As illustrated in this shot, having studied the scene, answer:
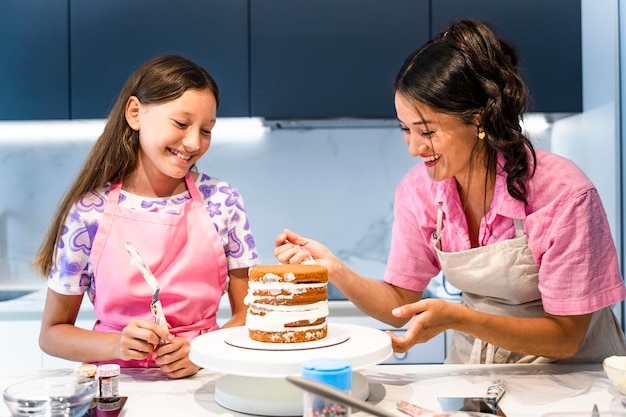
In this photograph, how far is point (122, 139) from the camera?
1.60 metres

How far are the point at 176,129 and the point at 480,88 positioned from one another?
678 millimetres

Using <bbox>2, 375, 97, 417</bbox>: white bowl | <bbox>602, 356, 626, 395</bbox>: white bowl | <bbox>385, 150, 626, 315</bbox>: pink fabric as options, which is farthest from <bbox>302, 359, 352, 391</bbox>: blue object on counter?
<bbox>385, 150, 626, 315</bbox>: pink fabric

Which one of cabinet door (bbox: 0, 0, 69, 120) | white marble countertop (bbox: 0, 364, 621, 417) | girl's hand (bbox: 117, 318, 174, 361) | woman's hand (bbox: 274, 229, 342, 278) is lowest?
white marble countertop (bbox: 0, 364, 621, 417)

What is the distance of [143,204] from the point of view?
159 centimetres

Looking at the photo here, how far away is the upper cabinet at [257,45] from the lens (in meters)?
2.75

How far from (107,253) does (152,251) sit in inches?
3.9

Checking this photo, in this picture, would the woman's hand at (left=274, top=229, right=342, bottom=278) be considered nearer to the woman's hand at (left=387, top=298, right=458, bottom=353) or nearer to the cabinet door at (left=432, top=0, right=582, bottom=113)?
the woman's hand at (left=387, top=298, right=458, bottom=353)

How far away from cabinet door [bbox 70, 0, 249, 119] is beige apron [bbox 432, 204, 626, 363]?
57.4 inches

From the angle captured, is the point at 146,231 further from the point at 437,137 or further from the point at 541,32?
the point at 541,32

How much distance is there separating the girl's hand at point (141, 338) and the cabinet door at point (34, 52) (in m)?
1.72

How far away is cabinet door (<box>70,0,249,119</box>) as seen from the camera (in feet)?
9.04

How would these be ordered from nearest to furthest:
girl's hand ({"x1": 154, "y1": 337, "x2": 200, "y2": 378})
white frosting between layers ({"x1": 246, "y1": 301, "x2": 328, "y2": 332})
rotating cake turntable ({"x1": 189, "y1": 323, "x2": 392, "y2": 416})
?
rotating cake turntable ({"x1": 189, "y1": 323, "x2": 392, "y2": 416}), white frosting between layers ({"x1": 246, "y1": 301, "x2": 328, "y2": 332}), girl's hand ({"x1": 154, "y1": 337, "x2": 200, "y2": 378})

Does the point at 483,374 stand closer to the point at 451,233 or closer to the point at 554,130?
the point at 451,233

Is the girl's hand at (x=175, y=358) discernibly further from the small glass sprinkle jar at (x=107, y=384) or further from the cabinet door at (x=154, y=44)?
the cabinet door at (x=154, y=44)
